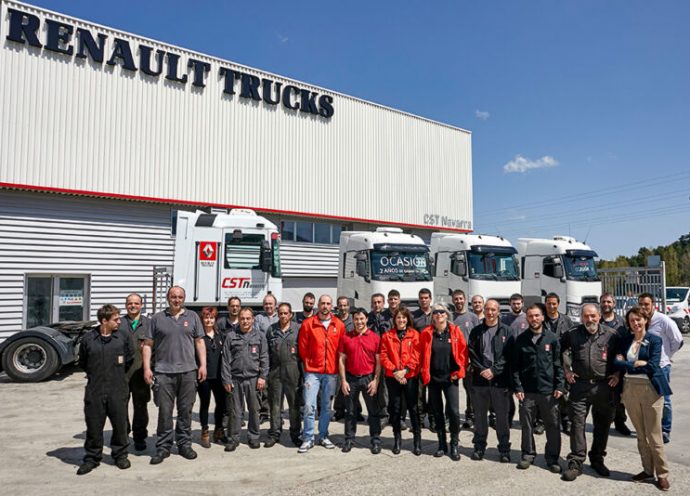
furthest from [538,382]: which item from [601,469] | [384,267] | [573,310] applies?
[573,310]

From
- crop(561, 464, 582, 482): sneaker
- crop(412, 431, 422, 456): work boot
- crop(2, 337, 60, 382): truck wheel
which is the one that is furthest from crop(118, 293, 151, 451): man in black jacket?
crop(2, 337, 60, 382): truck wheel

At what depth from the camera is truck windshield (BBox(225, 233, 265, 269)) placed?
12.1 m

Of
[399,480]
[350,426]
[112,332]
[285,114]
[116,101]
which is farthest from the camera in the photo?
[285,114]

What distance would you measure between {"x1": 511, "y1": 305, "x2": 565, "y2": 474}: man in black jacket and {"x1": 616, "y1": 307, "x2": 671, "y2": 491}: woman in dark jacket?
643mm

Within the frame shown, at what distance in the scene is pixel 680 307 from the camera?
1984 cm

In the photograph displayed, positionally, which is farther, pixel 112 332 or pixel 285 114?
pixel 285 114

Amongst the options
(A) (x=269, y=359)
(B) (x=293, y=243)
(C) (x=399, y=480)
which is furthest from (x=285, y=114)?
(C) (x=399, y=480)

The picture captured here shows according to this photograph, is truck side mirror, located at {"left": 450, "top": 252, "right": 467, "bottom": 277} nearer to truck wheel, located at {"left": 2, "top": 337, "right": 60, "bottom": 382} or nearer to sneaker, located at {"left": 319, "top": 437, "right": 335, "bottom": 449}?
sneaker, located at {"left": 319, "top": 437, "right": 335, "bottom": 449}

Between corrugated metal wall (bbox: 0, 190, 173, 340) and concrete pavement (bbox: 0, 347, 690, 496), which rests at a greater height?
corrugated metal wall (bbox: 0, 190, 173, 340)

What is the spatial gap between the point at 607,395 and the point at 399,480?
234 centimetres

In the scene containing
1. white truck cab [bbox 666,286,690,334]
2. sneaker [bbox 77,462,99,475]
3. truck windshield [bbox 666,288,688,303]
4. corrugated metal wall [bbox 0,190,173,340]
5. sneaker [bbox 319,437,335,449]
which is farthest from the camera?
truck windshield [bbox 666,288,688,303]

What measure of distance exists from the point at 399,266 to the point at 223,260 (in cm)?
470

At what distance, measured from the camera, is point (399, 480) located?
524cm

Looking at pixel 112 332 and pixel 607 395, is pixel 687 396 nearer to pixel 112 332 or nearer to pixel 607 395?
pixel 607 395
